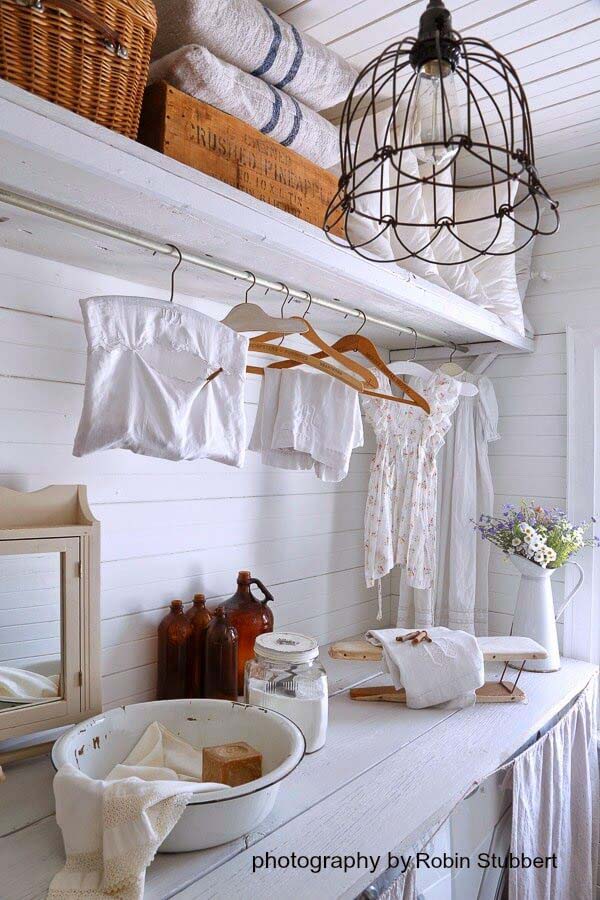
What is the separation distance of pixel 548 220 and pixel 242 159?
143cm

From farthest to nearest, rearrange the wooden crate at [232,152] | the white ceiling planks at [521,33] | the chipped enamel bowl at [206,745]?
the white ceiling planks at [521,33] < the wooden crate at [232,152] < the chipped enamel bowl at [206,745]

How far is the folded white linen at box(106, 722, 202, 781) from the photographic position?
4.02ft

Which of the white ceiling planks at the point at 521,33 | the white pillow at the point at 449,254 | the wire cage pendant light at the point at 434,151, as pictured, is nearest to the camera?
the wire cage pendant light at the point at 434,151

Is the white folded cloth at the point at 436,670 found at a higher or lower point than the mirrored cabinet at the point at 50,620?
lower

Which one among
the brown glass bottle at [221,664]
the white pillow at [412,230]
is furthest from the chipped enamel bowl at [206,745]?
the white pillow at [412,230]

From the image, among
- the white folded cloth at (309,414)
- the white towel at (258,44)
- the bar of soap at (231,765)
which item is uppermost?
the white towel at (258,44)

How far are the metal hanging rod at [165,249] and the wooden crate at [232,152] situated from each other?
0.55 feet

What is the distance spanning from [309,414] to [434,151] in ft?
2.90

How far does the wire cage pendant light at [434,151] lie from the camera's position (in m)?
0.79

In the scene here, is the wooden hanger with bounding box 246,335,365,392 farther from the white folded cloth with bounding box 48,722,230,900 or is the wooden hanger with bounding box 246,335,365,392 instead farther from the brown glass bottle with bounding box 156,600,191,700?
the white folded cloth with bounding box 48,722,230,900

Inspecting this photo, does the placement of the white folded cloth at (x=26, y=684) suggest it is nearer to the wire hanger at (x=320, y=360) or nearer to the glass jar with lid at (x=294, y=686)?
the glass jar with lid at (x=294, y=686)

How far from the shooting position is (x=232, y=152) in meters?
1.21

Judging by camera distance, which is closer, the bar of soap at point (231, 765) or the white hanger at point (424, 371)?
the bar of soap at point (231, 765)

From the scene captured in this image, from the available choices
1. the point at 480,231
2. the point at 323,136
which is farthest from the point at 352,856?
the point at 480,231
